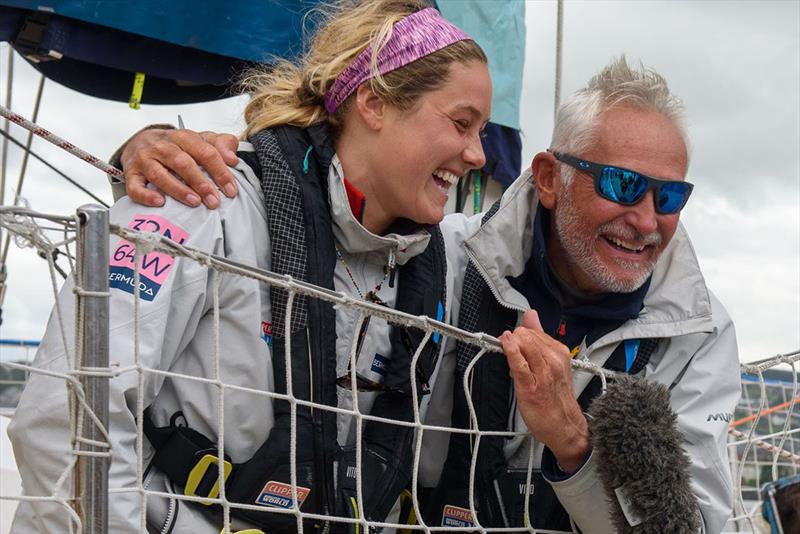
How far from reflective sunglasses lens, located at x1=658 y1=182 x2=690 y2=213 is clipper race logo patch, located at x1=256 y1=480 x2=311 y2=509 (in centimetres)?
128

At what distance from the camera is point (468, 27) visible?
16.8ft

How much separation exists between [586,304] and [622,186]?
0.34 meters

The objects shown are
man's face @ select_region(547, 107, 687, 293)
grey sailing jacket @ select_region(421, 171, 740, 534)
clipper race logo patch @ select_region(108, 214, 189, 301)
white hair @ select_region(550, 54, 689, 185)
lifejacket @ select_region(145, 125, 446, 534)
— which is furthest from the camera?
white hair @ select_region(550, 54, 689, 185)

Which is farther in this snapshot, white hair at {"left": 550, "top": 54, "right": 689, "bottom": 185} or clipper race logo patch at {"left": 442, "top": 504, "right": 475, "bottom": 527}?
white hair at {"left": 550, "top": 54, "right": 689, "bottom": 185}

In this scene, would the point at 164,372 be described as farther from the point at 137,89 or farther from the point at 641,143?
the point at 137,89

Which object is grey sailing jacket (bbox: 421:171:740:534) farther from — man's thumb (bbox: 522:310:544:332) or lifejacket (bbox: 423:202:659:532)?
man's thumb (bbox: 522:310:544:332)

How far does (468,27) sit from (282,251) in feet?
9.32

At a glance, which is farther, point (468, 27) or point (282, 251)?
point (468, 27)

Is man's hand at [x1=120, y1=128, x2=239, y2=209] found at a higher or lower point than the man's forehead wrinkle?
lower

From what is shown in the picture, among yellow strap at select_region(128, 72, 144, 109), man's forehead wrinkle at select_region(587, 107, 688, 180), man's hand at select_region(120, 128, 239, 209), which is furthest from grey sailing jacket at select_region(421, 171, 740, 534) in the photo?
yellow strap at select_region(128, 72, 144, 109)

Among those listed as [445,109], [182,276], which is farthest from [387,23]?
[182,276]

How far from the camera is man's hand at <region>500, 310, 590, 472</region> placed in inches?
98.4

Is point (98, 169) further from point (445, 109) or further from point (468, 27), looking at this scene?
point (468, 27)

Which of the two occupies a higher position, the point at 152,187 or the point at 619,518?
the point at 152,187
